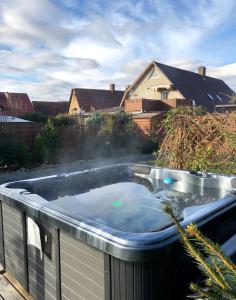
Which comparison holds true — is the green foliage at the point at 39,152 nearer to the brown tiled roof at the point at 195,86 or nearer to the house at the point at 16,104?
the house at the point at 16,104

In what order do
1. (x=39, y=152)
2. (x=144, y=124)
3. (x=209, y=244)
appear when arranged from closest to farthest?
(x=209, y=244)
(x=39, y=152)
(x=144, y=124)

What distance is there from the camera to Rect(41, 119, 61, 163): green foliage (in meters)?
9.07

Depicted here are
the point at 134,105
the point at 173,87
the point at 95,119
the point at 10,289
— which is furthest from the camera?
the point at 173,87

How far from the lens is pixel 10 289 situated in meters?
2.49

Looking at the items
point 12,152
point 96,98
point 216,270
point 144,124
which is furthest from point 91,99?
point 216,270

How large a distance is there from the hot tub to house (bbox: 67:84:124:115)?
19.4m

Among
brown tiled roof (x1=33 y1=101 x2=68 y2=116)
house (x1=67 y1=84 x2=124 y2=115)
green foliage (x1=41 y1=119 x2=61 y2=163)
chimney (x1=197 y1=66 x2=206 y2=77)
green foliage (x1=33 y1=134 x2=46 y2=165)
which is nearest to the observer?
green foliage (x1=33 y1=134 x2=46 y2=165)

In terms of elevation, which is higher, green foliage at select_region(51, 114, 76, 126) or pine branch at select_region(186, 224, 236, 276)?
green foliage at select_region(51, 114, 76, 126)

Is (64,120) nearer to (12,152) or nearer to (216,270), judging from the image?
(12,152)

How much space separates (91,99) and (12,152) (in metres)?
17.1

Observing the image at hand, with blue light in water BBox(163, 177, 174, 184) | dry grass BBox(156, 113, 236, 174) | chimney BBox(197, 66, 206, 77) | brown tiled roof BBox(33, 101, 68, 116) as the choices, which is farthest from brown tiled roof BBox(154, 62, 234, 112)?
blue light in water BBox(163, 177, 174, 184)

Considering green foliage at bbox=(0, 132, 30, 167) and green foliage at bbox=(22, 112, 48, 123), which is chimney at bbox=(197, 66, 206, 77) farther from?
green foliage at bbox=(0, 132, 30, 167)

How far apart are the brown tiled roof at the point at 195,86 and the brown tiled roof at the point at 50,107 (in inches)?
433

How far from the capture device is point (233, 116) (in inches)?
176
